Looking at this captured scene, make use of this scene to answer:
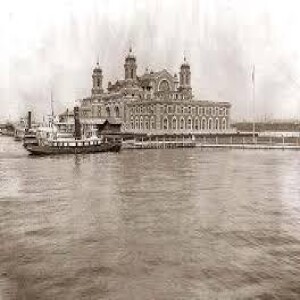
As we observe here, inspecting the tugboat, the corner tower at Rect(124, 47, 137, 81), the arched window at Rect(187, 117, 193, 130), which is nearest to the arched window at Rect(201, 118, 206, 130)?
the arched window at Rect(187, 117, 193, 130)

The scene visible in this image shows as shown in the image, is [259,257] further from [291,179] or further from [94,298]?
[291,179]

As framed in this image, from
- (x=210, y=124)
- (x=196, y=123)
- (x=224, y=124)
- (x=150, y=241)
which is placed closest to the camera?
(x=150, y=241)

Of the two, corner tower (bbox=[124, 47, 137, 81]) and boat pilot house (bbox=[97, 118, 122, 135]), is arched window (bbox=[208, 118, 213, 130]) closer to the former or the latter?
corner tower (bbox=[124, 47, 137, 81])

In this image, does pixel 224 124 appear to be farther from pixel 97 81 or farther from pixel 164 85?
pixel 97 81

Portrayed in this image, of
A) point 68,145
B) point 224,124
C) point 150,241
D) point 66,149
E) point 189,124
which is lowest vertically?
point 150,241

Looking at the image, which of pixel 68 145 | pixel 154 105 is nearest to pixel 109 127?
pixel 154 105

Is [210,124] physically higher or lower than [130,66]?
lower

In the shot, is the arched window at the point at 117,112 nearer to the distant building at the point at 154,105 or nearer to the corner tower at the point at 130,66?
the distant building at the point at 154,105
